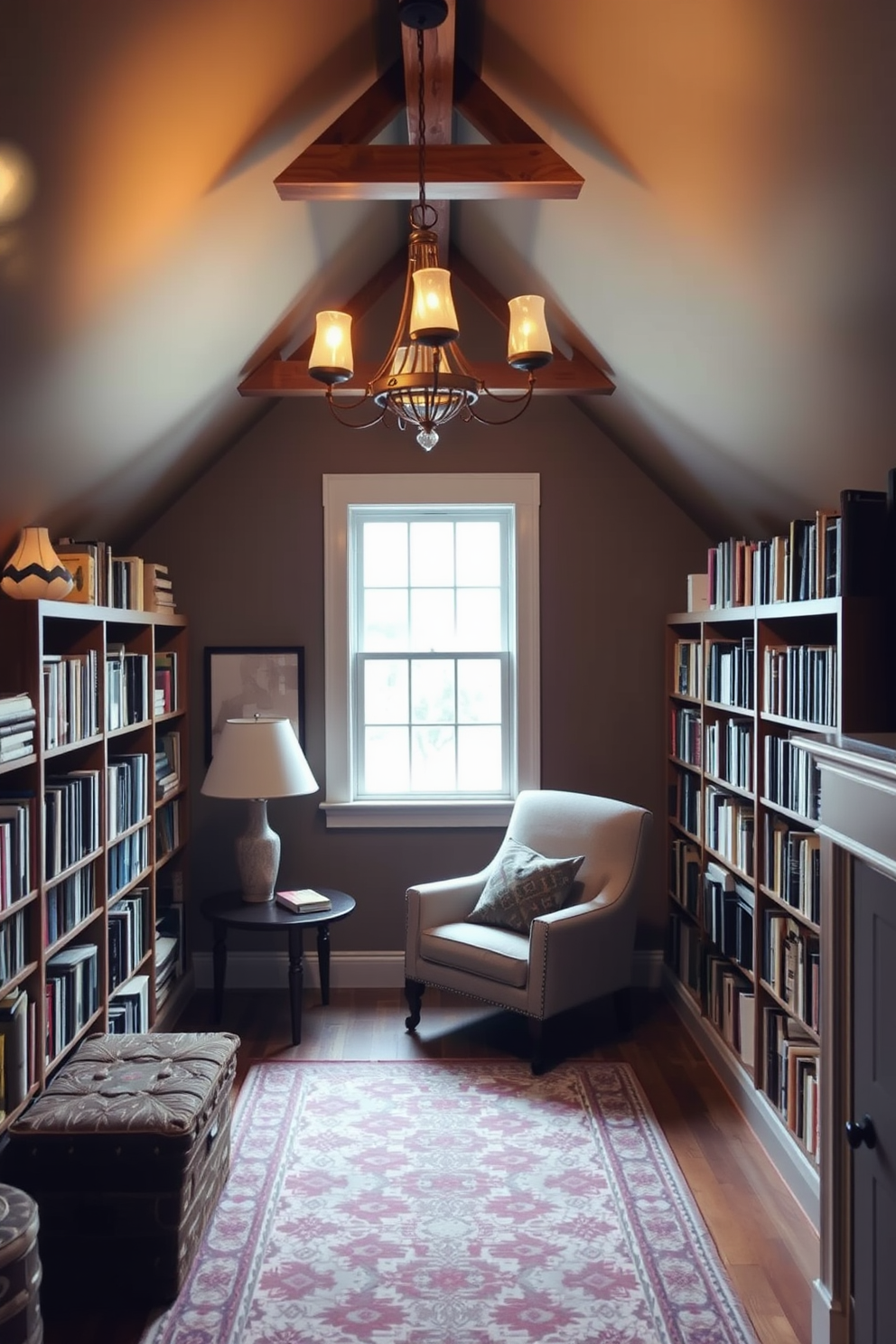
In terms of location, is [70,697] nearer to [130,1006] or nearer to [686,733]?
[130,1006]

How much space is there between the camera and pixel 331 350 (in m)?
2.61

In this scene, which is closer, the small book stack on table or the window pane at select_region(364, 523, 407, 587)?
the small book stack on table

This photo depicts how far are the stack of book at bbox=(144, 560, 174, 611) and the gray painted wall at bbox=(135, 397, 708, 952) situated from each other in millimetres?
290

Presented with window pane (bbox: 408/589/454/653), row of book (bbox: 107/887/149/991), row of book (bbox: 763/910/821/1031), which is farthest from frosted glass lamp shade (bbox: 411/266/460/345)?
window pane (bbox: 408/589/454/653)

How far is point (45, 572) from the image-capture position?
301cm

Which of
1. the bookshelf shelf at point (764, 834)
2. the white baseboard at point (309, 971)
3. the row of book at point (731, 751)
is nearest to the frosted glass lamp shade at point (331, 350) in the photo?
the bookshelf shelf at point (764, 834)

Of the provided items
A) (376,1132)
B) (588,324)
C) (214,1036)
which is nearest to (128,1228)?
(214,1036)

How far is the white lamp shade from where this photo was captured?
419cm

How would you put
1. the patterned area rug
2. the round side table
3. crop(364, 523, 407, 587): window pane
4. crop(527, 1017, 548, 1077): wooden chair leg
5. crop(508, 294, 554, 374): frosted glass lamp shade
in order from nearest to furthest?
the patterned area rug < crop(508, 294, 554, 374): frosted glass lamp shade < crop(527, 1017, 548, 1077): wooden chair leg < the round side table < crop(364, 523, 407, 587): window pane

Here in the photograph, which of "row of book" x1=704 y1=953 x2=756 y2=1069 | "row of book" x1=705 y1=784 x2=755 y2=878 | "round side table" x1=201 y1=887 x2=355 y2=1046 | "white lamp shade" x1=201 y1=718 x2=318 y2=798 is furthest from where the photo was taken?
"white lamp shade" x1=201 y1=718 x2=318 y2=798

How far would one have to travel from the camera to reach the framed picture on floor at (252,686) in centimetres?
488

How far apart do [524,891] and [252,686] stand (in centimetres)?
167

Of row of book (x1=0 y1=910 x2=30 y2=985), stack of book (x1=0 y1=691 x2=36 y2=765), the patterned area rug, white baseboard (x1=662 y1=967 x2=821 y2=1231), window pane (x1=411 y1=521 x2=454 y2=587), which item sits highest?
window pane (x1=411 y1=521 x2=454 y2=587)

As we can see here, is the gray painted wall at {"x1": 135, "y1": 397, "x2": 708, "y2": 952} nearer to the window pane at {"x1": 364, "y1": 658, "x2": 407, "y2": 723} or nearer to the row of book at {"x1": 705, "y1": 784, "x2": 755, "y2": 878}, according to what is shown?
the window pane at {"x1": 364, "y1": 658, "x2": 407, "y2": 723}
